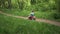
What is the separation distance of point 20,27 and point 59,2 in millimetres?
7099

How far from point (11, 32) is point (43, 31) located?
6.22 feet

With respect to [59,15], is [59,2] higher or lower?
higher

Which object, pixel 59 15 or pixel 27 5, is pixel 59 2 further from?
pixel 27 5

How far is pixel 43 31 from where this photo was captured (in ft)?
33.2

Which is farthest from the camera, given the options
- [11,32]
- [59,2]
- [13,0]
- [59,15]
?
[13,0]

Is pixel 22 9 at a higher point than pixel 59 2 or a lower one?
lower

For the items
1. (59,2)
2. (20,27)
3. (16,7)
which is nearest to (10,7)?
(16,7)

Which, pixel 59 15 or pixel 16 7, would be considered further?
pixel 16 7

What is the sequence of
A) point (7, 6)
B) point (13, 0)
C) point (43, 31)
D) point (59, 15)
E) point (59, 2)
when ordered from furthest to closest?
1. point (7, 6)
2. point (13, 0)
3. point (59, 15)
4. point (59, 2)
5. point (43, 31)

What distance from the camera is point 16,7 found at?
91.7 feet

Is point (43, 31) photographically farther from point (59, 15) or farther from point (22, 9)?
point (22, 9)

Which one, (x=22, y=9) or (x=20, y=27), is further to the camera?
(x=22, y=9)

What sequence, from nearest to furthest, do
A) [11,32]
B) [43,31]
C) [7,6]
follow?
[11,32] < [43,31] < [7,6]

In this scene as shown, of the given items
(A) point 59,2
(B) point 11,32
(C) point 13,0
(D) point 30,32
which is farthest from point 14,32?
(C) point 13,0
